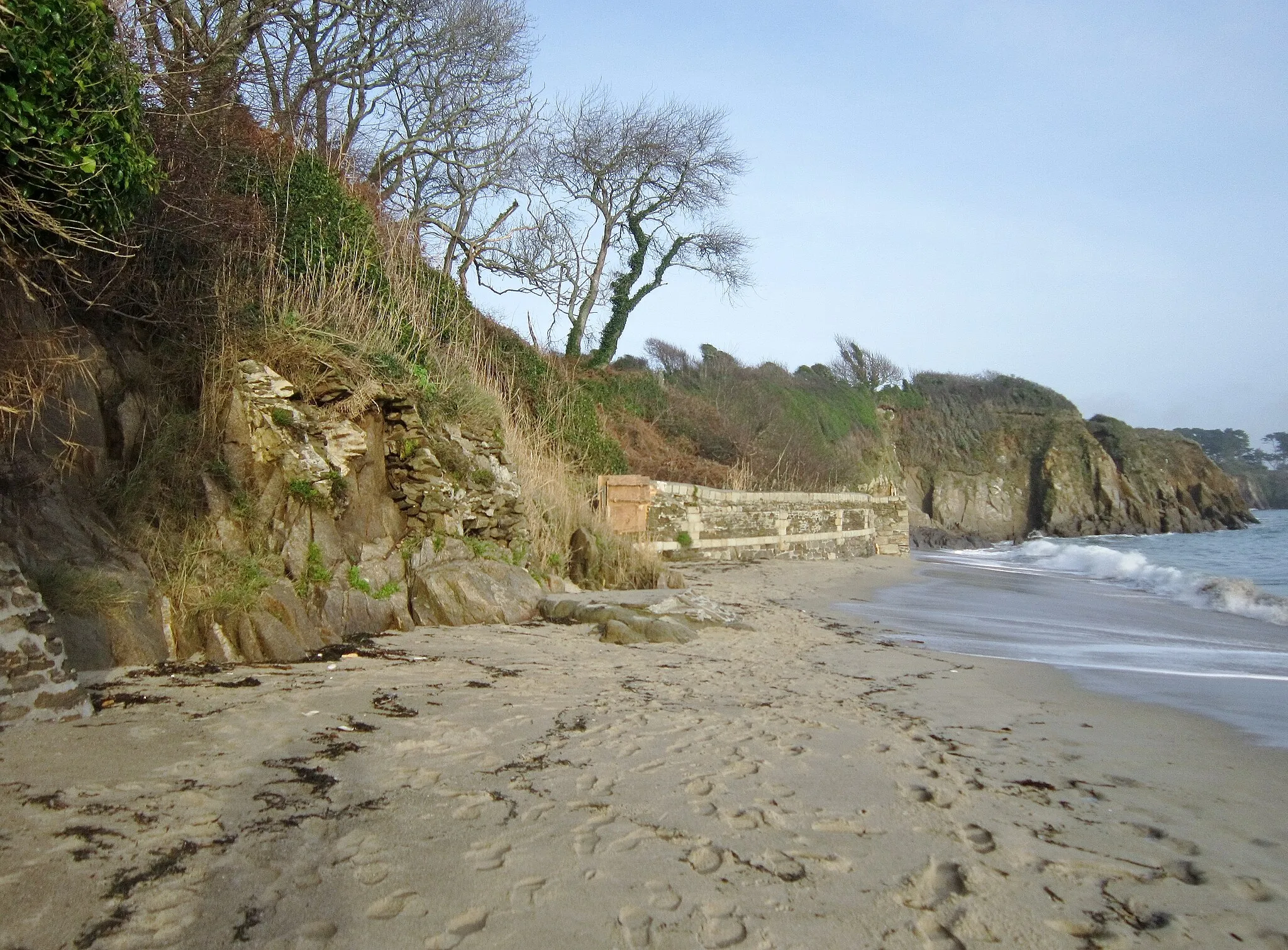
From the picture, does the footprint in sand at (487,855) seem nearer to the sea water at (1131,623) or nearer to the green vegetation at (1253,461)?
the sea water at (1131,623)

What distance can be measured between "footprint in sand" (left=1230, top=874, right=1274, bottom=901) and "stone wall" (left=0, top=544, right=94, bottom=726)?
4126 millimetres

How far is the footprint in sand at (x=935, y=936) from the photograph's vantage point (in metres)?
2.09

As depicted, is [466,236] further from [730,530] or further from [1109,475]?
[1109,475]

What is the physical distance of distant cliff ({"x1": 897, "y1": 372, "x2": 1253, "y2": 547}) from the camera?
41.1m

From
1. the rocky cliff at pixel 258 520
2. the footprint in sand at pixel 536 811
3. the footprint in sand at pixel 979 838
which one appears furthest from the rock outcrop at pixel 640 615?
the footprint in sand at pixel 979 838

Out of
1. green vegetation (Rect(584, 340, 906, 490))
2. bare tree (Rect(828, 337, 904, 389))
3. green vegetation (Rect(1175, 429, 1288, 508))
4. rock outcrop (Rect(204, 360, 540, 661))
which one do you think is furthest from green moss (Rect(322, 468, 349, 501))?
green vegetation (Rect(1175, 429, 1288, 508))

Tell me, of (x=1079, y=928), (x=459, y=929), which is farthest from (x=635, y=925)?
(x=1079, y=928)

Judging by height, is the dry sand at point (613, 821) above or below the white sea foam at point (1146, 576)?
above

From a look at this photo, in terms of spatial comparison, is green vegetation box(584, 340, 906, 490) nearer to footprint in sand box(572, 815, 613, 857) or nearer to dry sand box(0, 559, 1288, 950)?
dry sand box(0, 559, 1288, 950)

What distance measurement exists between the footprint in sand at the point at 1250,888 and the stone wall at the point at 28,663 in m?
4.13

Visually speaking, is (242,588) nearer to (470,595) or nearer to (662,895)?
(470,595)

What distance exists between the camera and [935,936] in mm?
2139

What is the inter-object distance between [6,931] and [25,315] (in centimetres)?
378

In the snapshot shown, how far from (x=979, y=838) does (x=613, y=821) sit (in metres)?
1.20
